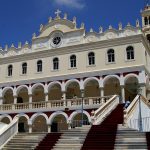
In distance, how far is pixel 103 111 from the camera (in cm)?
2505

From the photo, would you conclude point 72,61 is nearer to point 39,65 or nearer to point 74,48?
point 74,48

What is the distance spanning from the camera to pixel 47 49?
130 ft

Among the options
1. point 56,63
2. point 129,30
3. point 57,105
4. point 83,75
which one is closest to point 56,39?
point 56,63

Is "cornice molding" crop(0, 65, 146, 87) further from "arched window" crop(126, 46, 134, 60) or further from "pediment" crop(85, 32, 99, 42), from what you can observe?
"pediment" crop(85, 32, 99, 42)

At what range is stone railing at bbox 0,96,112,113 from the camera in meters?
32.4

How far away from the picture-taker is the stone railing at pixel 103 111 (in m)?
22.9

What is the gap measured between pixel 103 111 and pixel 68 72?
13.3m

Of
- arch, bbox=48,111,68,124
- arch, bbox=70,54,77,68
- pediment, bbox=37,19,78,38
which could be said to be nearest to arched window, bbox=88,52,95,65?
arch, bbox=70,54,77,68

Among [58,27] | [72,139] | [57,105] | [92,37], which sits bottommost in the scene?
[72,139]

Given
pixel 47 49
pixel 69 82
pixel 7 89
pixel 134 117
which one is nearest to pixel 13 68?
pixel 7 89

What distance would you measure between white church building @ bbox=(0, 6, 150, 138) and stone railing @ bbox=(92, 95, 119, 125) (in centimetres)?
301

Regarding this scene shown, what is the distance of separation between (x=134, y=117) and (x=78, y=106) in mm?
9624

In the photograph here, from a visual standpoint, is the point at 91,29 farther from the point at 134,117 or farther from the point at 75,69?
the point at 134,117

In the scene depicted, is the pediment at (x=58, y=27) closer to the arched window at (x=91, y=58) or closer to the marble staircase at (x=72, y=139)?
the arched window at (x=91, y=58)
